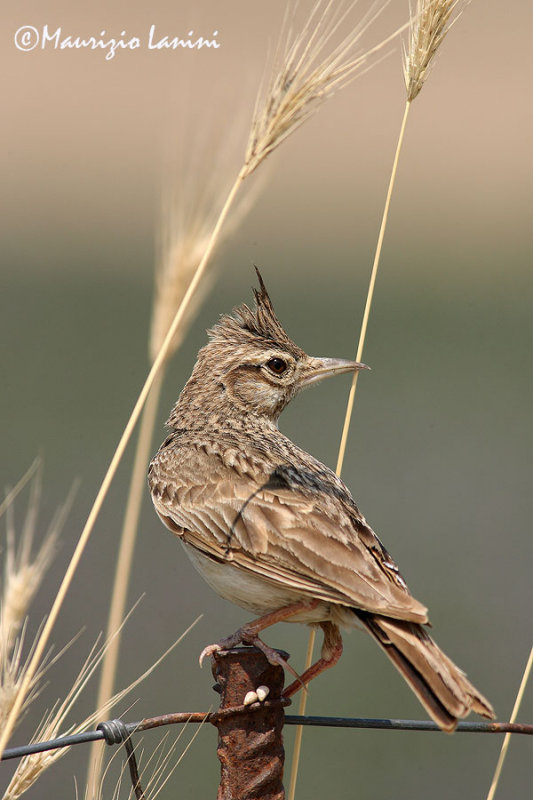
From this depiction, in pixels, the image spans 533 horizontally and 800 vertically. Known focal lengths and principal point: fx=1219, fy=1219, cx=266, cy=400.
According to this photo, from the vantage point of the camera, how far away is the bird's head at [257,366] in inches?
193

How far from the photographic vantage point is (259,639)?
355 cm

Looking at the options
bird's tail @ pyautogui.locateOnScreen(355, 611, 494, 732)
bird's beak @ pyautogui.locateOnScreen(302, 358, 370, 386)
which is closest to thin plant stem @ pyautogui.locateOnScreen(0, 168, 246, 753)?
bird's tail @ pyautogui.locateOnScreen(355, 611, 494, 732)

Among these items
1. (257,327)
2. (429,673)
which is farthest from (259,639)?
(257,327)

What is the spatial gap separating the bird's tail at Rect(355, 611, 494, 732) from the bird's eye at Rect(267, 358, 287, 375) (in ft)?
5.27

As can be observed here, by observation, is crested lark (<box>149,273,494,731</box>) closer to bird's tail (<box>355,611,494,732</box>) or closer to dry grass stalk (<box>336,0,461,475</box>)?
bird's tail (<box>355,611,494,732</box>)

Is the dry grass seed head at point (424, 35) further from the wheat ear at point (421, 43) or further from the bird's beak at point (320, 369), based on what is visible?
the bird's beak at point (320, 369)

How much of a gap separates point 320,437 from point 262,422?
583cm

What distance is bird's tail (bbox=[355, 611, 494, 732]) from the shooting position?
3031mm

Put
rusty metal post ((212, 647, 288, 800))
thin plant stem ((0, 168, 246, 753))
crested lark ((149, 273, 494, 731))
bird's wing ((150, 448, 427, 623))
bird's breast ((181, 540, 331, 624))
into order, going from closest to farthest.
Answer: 1. thin plant stem ((0, 168, 246, 753))
2. rusty metal post ((212, 647, 288, 800))
3. crested lark ((149, 273, 494, 731))
4. bird's wing ((150, 448, 427, 623))
5. bird's breast ((181, 540, 331, 624))

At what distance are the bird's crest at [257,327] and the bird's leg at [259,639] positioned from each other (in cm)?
144

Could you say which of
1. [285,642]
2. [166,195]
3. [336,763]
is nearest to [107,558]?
[285,642]

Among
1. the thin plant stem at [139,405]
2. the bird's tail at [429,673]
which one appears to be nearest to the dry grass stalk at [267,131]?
the thin plant stem at [139,405]

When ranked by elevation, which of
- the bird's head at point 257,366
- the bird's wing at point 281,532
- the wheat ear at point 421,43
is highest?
the wheat ear at point 421,43

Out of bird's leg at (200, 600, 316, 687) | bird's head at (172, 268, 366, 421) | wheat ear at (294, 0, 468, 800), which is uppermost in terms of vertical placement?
wheat ear at (294, 0, 468, 800)
